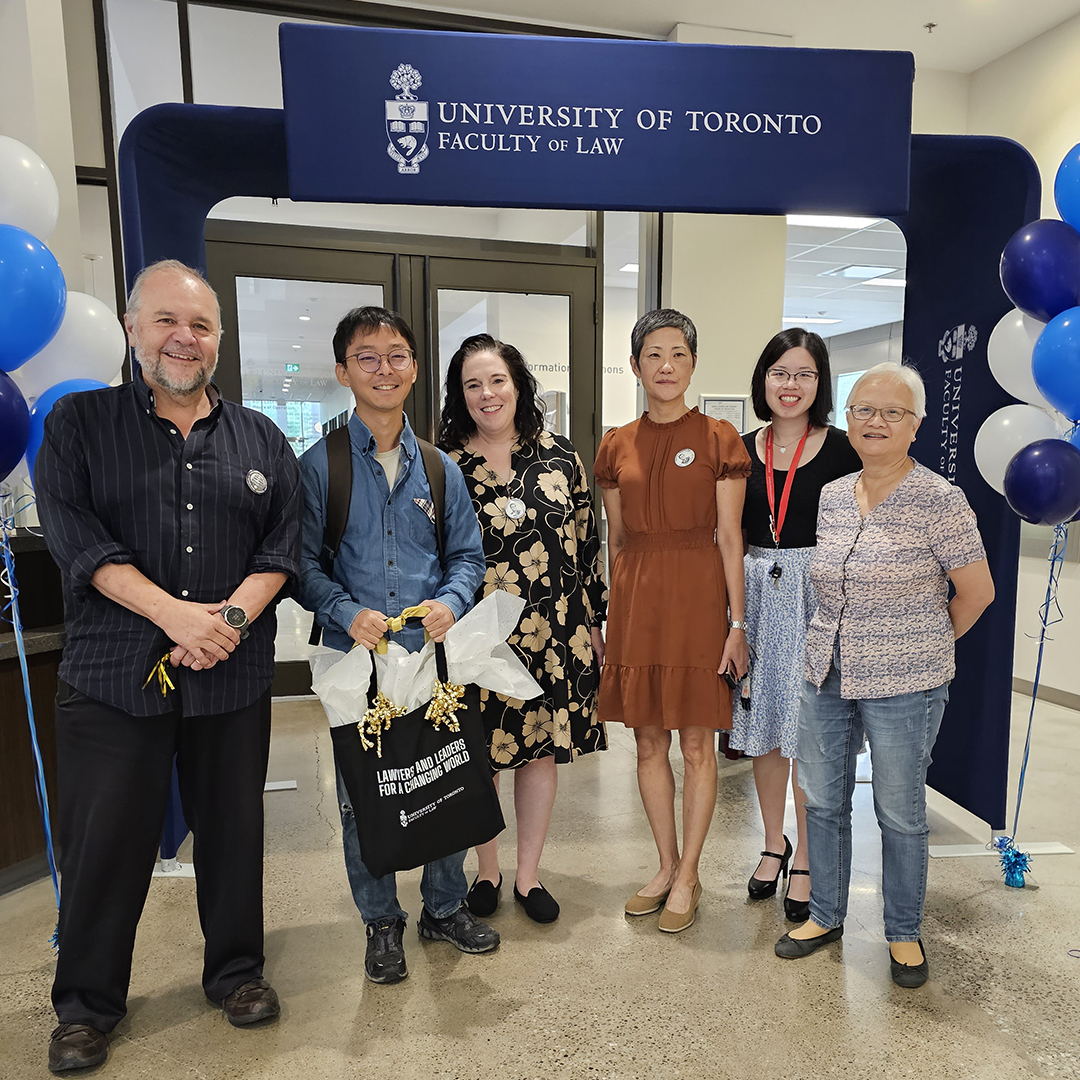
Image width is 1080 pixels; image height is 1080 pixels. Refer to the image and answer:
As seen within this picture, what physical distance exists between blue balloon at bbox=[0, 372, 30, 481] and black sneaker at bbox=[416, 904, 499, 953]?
1725 millimetres

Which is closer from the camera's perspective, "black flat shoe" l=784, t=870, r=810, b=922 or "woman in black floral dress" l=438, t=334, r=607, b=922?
"woman in black floral dress" l=438, t=334, r=607, b=922

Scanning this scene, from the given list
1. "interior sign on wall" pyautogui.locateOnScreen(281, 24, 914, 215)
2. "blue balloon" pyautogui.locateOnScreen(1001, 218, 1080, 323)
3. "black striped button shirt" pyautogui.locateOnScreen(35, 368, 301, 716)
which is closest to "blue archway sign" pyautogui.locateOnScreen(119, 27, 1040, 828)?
"interior sign on wall" pyautogui.locateOnScreen(281, 24, 914, 215)

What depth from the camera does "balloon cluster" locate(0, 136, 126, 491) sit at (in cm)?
217

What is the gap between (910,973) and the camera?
6.98ft

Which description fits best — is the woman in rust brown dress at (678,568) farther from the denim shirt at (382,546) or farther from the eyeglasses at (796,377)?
the denim shirt at (382,546)

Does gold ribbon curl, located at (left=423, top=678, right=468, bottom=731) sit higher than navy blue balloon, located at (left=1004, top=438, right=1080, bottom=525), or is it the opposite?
navy blue balloon, located at (left=1004, top=438, right=1080, bottom=525)

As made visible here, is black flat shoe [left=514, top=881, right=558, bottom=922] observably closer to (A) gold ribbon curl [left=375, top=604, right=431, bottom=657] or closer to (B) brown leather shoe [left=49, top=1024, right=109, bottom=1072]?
(A) gold ribbon curl [left=375, top=604, right=431, bottom=657]

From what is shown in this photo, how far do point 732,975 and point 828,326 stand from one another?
44.6 ft

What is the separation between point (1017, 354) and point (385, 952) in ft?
8.56

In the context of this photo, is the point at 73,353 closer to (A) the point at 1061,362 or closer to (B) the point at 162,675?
(B) the point at 162,675

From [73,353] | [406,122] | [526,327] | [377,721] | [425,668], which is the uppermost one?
[406,122]

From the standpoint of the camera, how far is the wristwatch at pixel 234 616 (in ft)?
6.00

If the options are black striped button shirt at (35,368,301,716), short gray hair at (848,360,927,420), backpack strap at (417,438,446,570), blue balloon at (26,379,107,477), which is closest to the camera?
black striped button shirt at (35,368,301,716)

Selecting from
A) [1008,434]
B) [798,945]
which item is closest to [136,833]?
[798,945]
